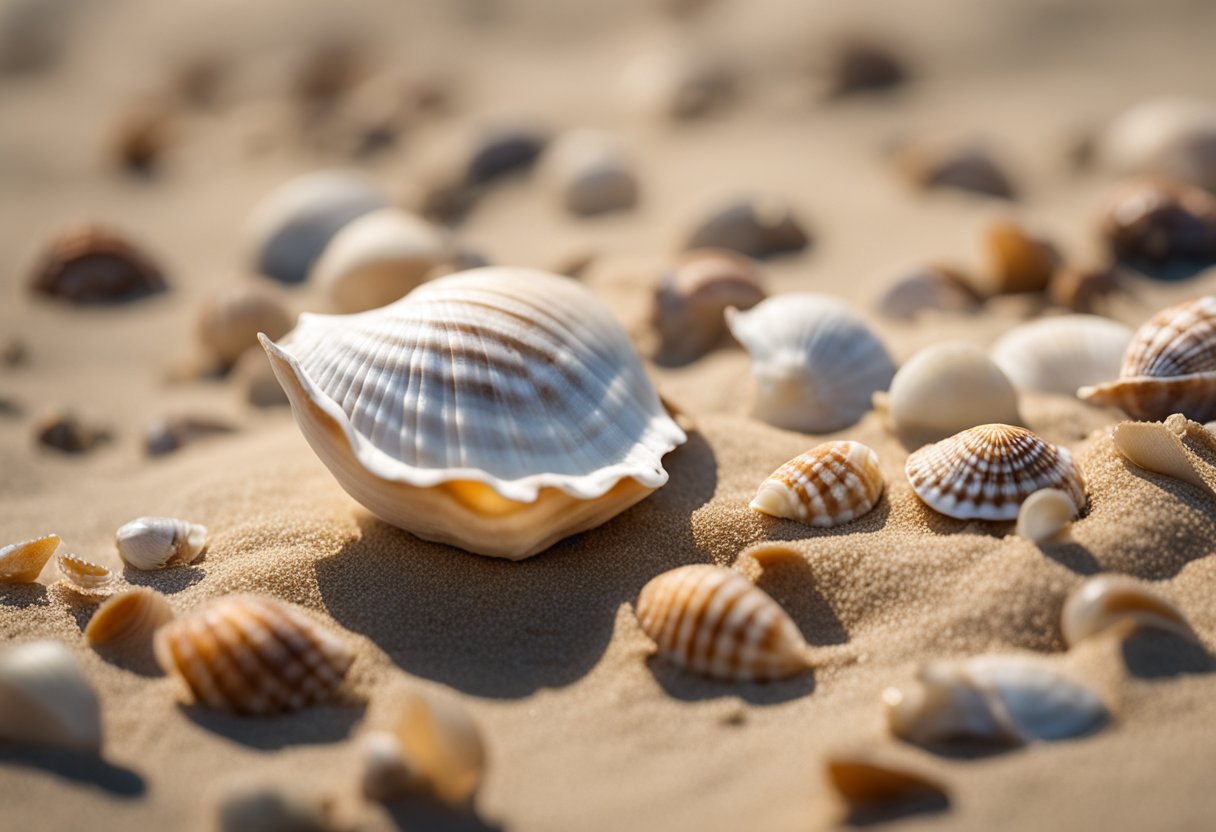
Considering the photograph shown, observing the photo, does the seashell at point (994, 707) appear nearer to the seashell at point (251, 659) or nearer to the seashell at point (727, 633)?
the seashell at point (727, 633)

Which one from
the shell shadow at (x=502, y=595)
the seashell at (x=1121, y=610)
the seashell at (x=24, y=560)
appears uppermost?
the seashell at (x=24, y=560)

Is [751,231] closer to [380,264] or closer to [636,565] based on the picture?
[380,264]

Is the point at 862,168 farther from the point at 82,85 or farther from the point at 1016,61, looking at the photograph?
the point at 82,85

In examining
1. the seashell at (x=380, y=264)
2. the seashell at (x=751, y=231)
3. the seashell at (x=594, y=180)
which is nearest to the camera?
the seashell at (x=380, y=264)

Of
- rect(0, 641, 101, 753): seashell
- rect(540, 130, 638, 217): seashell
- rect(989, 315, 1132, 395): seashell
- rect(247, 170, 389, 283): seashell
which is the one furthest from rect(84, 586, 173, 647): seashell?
rect(540, 130, 638, 217): seashell

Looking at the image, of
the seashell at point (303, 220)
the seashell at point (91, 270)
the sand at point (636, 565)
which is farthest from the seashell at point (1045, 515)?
the seashell at point (91, 270)

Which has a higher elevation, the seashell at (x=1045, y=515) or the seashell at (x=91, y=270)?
the seashell at (x=91, y=270)
